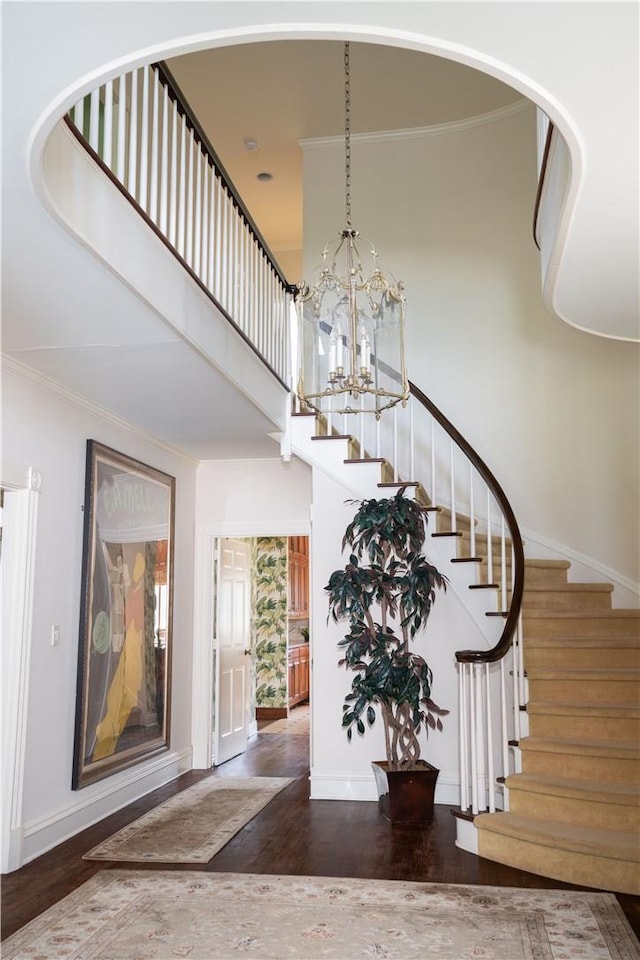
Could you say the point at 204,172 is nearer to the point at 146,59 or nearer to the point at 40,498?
the point at 40,498

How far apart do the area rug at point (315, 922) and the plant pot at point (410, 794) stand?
112 cm

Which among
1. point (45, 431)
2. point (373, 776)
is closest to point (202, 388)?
A: point (45, 431)

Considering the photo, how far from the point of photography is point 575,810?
4281 mm

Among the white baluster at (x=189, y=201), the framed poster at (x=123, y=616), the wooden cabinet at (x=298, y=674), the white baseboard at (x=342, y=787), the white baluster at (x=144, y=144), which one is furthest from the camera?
the wooden cabinet at (x=298, y=674)

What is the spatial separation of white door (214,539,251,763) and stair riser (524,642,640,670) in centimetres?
308

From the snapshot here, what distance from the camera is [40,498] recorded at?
474 cm

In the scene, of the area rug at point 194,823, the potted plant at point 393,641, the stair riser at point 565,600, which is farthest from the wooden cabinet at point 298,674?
the stair riser at point 565,600

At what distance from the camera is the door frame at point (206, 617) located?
706 centimetres

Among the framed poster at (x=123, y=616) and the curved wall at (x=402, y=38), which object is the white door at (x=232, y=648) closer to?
the framed poster at (x=123, y=616)

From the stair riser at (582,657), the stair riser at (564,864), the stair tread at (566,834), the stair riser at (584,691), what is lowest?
the stair riser at (564,864)

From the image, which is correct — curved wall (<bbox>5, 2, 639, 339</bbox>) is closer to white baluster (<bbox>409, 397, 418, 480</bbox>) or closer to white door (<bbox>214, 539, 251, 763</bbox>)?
white baluster (<bbox>409, 397, 418, 480</bbox>)

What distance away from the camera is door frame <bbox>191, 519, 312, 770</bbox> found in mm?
7059

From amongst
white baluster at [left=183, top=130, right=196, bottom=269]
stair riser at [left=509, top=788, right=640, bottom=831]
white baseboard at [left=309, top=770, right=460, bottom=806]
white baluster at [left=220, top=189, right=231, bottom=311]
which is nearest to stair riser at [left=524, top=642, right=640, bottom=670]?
stair riser at [left=509, top=788, right=640, bottom=831]

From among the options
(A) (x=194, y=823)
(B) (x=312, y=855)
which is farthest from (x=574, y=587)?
(A) (x=194, y=823)
